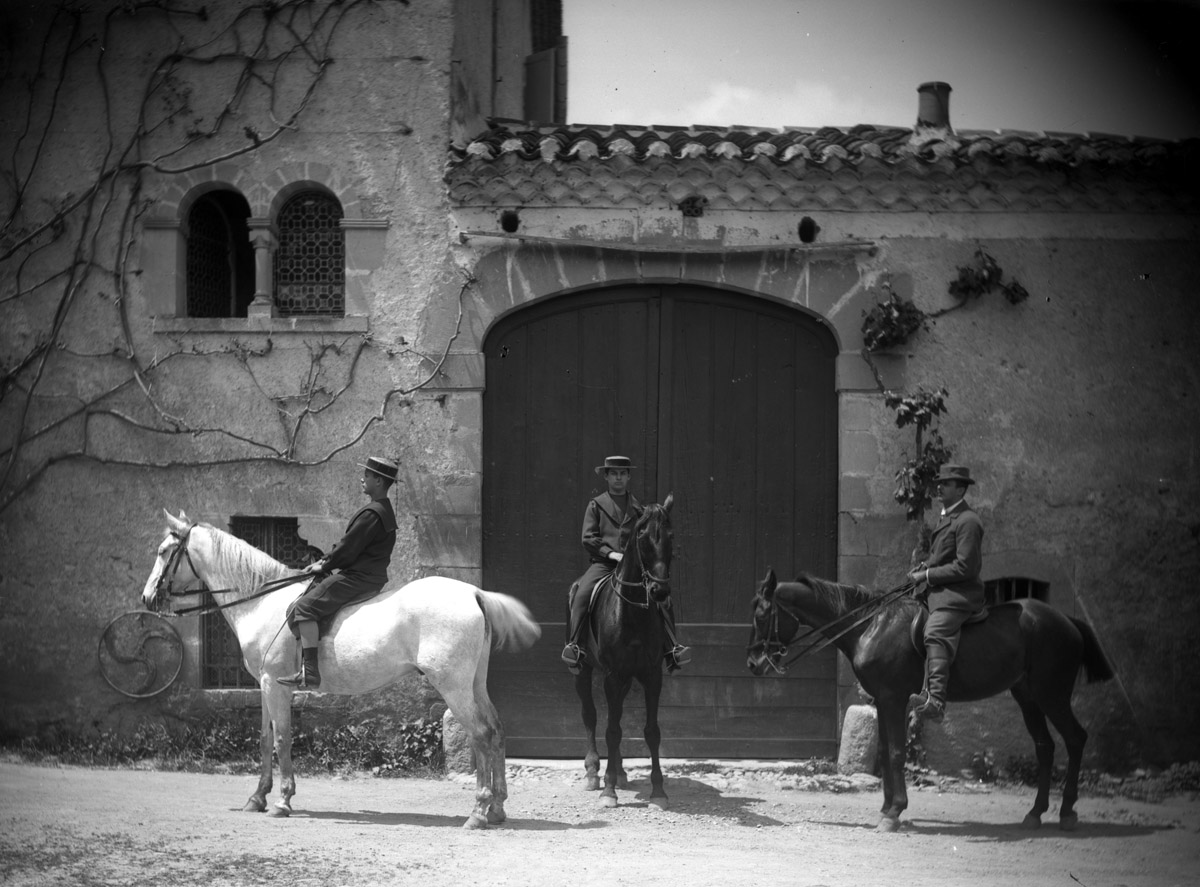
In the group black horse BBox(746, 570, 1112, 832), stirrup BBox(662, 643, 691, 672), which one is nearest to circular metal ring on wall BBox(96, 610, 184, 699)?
stirrup BBox(662, 643, 691, 672)

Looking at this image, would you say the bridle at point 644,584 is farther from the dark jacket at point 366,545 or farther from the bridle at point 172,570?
the bridle at point 172,570

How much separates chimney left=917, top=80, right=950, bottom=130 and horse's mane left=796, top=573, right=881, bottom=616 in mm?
4843

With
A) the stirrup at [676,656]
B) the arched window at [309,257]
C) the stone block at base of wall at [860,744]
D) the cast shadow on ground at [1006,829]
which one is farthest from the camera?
the arched window at [309,257]

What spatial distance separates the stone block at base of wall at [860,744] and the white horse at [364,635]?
3.02 m

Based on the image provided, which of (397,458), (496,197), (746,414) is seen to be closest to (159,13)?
(496,197)

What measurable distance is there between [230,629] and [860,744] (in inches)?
A: 206

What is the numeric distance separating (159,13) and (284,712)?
6.10 m

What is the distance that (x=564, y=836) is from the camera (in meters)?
8.56

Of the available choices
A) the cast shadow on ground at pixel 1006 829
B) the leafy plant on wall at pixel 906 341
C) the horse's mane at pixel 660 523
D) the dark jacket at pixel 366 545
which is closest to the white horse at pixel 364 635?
the dark jacket at pixel 366 545

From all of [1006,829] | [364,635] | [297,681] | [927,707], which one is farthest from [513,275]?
[1006,829]

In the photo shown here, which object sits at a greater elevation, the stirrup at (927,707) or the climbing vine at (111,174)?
the climbing vine at (111,174)

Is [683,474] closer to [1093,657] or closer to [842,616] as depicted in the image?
[842,616]

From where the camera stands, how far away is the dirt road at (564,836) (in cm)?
754

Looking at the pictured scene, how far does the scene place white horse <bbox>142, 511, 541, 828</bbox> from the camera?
8.88m
